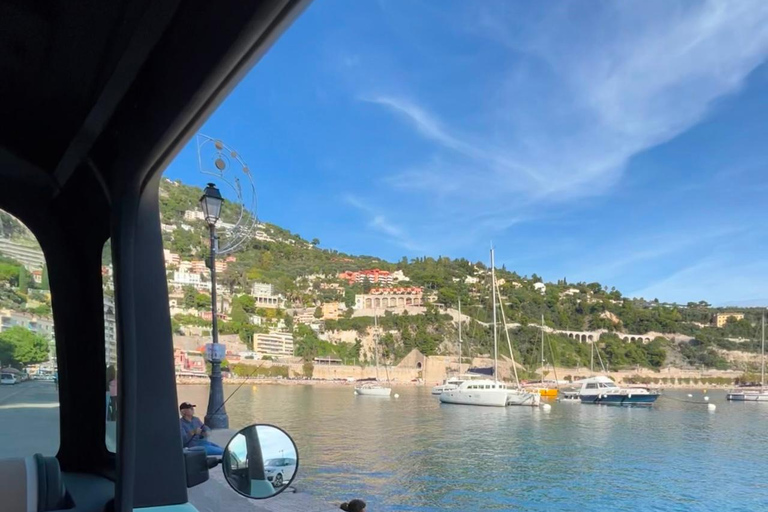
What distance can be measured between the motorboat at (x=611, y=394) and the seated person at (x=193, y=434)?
167 ft

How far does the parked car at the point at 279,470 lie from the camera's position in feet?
8.80

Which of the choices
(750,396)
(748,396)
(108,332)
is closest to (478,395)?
(748,396)

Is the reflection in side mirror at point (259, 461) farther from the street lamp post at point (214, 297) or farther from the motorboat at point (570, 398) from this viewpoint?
the motorboat at point (570, 398)

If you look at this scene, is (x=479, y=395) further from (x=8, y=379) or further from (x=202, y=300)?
(x=8, y=379)

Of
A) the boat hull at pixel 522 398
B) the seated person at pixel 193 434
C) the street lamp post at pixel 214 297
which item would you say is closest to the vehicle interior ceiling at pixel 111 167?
the seated person at pixel 193 434

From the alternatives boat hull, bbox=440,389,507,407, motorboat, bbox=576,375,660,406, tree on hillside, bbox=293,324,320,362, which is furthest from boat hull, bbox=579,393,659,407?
tree on hillside, bbox=293,324,320,362

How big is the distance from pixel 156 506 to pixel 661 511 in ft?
55.9

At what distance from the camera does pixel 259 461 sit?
266 cm

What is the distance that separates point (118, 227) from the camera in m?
2.07

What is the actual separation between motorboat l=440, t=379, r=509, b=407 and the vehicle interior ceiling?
46.7 meters

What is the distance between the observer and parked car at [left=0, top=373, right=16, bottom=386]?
7.95 feet

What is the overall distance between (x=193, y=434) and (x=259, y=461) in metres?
1.59

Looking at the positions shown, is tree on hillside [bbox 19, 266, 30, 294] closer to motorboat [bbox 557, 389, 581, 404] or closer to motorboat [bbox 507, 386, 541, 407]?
motorboat [bbox 507, 386, 541, 407]

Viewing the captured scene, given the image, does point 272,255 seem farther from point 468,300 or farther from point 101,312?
point 468,300
